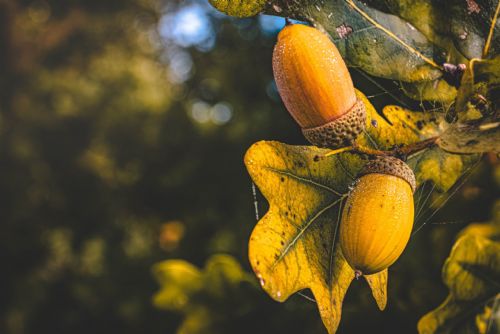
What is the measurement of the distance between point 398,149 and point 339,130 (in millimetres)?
91

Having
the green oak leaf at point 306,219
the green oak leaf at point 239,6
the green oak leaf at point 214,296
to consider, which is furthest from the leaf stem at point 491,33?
the green oak leaf at point 214,296

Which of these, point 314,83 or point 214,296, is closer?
point 314,83

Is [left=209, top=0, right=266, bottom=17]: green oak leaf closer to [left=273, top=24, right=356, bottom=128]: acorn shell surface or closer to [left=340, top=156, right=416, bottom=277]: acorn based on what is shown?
[left=273, top=24, right=356, bottom=128]: acorn shell surface

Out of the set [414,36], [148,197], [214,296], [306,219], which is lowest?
[148,197]

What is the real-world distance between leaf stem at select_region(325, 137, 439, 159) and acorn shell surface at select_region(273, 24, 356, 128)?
5cm

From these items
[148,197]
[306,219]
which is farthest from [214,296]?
[148,197]

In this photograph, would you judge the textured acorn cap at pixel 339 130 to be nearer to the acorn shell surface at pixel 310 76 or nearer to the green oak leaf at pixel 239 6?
the acorn shell surface at pixel 310 76

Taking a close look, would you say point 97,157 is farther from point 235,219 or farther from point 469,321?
point 469,321

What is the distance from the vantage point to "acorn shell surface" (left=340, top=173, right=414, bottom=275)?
0.39 meters

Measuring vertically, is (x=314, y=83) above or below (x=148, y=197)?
above

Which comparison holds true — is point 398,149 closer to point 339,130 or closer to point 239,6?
point 339,130

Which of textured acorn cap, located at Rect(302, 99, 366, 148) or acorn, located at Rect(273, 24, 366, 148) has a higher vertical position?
acorn, located at Rect(273, 24, 366, 148)

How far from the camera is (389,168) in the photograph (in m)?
0.42

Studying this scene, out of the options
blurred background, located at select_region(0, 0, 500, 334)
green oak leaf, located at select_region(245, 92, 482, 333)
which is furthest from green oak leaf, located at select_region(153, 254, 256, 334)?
green oak leaf, located at select_region(245, 92, 482, 333)
